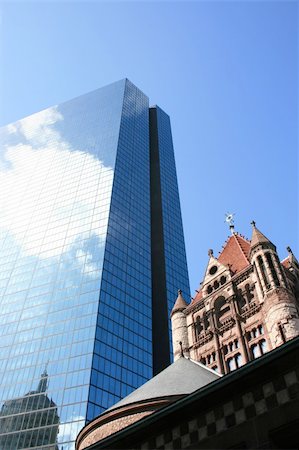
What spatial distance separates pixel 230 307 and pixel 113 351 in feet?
78.7

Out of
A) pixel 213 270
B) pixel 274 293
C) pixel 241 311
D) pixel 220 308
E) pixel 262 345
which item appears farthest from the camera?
pixel 213 270

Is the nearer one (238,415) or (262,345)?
(238,415)

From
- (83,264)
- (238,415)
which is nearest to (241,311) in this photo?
(238,415)

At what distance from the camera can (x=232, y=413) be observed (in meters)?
11.5

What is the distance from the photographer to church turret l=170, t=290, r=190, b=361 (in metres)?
41.8

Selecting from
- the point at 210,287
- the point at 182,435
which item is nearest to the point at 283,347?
the point at 182,435

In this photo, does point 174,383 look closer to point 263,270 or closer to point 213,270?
point 263,270

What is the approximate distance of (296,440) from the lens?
33.6ft

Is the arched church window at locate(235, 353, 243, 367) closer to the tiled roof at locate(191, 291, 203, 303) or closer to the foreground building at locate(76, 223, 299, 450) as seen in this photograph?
the foreground building at locate(76, 223, 299, 450)

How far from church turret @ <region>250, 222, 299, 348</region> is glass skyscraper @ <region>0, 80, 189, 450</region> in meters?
25.8

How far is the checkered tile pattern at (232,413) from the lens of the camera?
10.8m

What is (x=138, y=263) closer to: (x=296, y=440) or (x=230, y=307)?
(x=230, y=307)

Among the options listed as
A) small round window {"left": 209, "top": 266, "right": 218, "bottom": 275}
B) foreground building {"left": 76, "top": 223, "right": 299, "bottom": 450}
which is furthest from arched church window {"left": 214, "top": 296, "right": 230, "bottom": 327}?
small round window {"left": 209, "top": 266, "right": 218, "bottom": 275}

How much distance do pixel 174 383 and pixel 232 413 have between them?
1139cm
